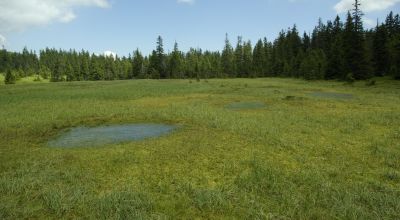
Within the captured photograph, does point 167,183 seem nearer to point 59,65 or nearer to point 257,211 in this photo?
point 257,211

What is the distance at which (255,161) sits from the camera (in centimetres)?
1324

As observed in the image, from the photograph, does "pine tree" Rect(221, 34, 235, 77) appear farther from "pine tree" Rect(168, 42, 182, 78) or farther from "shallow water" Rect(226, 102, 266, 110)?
"shallow water" Rect(226, 102, 266, 110)

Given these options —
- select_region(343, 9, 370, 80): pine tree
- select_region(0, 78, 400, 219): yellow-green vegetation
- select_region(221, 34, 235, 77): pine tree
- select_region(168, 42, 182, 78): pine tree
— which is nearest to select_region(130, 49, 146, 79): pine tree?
select_region(168, 42, 182, 78): pine tree

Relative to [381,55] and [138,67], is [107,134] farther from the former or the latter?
[138,67]

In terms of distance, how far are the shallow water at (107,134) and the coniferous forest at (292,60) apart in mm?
48004

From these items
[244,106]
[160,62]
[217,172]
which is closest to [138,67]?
[160,62]

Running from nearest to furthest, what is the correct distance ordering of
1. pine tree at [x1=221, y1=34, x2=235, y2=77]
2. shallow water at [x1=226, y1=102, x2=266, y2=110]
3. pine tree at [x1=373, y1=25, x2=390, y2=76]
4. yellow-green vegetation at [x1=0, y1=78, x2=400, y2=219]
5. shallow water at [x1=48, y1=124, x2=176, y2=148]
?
yellow-green vegetation at [x1=0, y1=78, x2=400, y2=219] < shallow water at [x1=48, y1=124, x2=176, y2=148] < shallow water at [x1=226, y1=102, x2=266, y2=110] < pine tree at [x1=373, y1=25, x2=390, y2=76] < pine tree at [x1=221, y1=34, x2=235, y2=77]

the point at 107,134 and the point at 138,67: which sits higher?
the point at 138,67

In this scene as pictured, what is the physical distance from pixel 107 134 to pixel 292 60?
85.3 m

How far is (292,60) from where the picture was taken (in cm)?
9681

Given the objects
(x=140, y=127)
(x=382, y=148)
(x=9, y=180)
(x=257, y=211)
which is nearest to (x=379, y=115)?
(x=382, y=148)

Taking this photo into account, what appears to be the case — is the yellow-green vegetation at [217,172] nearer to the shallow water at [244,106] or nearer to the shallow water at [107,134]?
the shallow water at [107,134]

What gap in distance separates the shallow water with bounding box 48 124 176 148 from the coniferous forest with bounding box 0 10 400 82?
48004 millimetres

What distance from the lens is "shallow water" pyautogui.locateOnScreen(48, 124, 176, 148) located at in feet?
56.7
